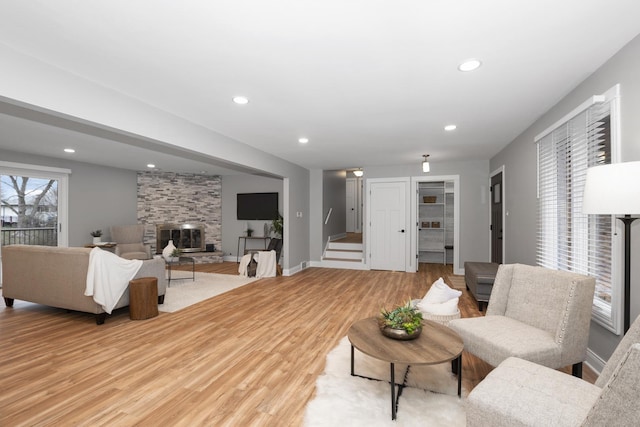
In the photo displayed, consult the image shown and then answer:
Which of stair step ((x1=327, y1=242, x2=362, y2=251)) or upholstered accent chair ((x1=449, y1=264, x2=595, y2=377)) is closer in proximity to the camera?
upholstered accent chair ((x1=449, y1=264, x2=595, y2=377))

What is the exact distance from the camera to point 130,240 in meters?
7.23

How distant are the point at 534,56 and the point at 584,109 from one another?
80 cm

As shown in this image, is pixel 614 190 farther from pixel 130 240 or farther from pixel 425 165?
pixel 130 240

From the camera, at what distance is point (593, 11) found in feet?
5.76

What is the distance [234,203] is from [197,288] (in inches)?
142

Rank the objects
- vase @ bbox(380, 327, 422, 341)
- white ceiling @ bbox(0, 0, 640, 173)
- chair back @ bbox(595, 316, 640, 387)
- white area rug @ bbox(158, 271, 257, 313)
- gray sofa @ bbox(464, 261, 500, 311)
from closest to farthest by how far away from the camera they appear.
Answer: chair back @ bbox(595, 316, 640, 387) → white ceiling @ bbox(0, 0, 640, 173) → vase @ bbox(380, 327, 422, 341) → gray sofa @ bbox(464, 261, 500, 311) → white area rug @ bbox(158, 271, 257, 313)

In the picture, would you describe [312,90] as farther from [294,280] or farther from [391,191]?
[391,191]

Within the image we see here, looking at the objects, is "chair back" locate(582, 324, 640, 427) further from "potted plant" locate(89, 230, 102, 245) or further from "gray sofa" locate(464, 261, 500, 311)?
"potted plant" locate(89, 230, 102, 245)

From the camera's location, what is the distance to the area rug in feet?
6.28

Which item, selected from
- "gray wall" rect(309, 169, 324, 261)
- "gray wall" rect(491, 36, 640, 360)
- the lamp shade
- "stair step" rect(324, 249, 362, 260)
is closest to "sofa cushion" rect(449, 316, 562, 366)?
"gray wall" rect(491, 36, 640, 360)

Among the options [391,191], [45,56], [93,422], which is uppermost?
[45,56]

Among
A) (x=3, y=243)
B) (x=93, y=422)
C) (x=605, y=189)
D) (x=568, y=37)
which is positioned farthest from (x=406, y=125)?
(x=3, y=243)

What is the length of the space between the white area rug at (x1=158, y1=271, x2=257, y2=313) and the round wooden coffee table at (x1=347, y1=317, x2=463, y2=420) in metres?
3.01

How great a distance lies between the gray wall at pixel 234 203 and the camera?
8406 mm
